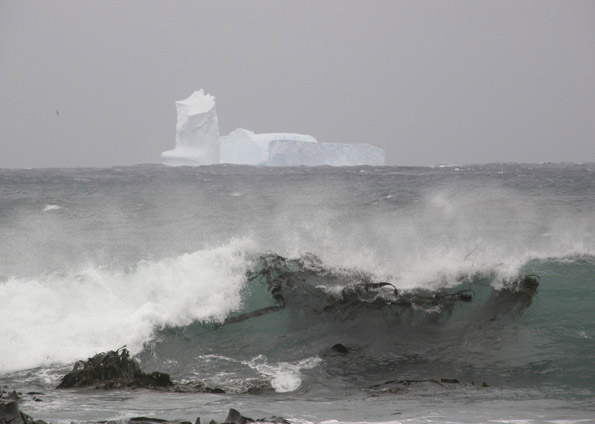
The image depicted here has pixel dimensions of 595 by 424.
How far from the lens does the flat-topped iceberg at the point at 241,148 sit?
152 ft

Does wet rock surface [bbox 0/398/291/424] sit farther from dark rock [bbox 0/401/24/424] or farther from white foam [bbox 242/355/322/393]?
white foam [bbox 242/355/322/393]

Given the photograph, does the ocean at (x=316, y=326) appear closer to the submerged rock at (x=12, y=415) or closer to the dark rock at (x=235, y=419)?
the dark rock at (x=235, y=419)

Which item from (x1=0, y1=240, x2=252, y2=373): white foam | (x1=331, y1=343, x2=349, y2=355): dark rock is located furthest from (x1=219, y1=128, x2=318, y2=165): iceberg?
(x1=331, y1=343, x2=349, y2=355): dark rock

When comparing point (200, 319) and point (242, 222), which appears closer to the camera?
point (200, 319)

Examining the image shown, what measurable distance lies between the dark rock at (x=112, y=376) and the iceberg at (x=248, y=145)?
47.8 m

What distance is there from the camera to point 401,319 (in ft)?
25.2

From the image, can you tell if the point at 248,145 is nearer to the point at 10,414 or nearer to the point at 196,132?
the point at 196,132

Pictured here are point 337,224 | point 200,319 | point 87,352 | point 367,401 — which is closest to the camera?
point 367,401

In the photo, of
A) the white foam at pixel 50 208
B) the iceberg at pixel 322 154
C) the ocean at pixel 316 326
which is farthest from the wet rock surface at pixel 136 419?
the iceberg at pixel 322 154

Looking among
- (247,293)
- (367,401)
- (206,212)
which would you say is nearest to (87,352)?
(247,293)

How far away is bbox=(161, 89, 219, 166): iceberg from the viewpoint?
150 ft

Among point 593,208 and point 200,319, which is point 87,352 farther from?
point 593,208

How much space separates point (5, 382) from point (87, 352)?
1222mm

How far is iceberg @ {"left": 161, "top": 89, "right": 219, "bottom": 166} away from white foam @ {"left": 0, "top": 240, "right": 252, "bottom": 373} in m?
36.2
